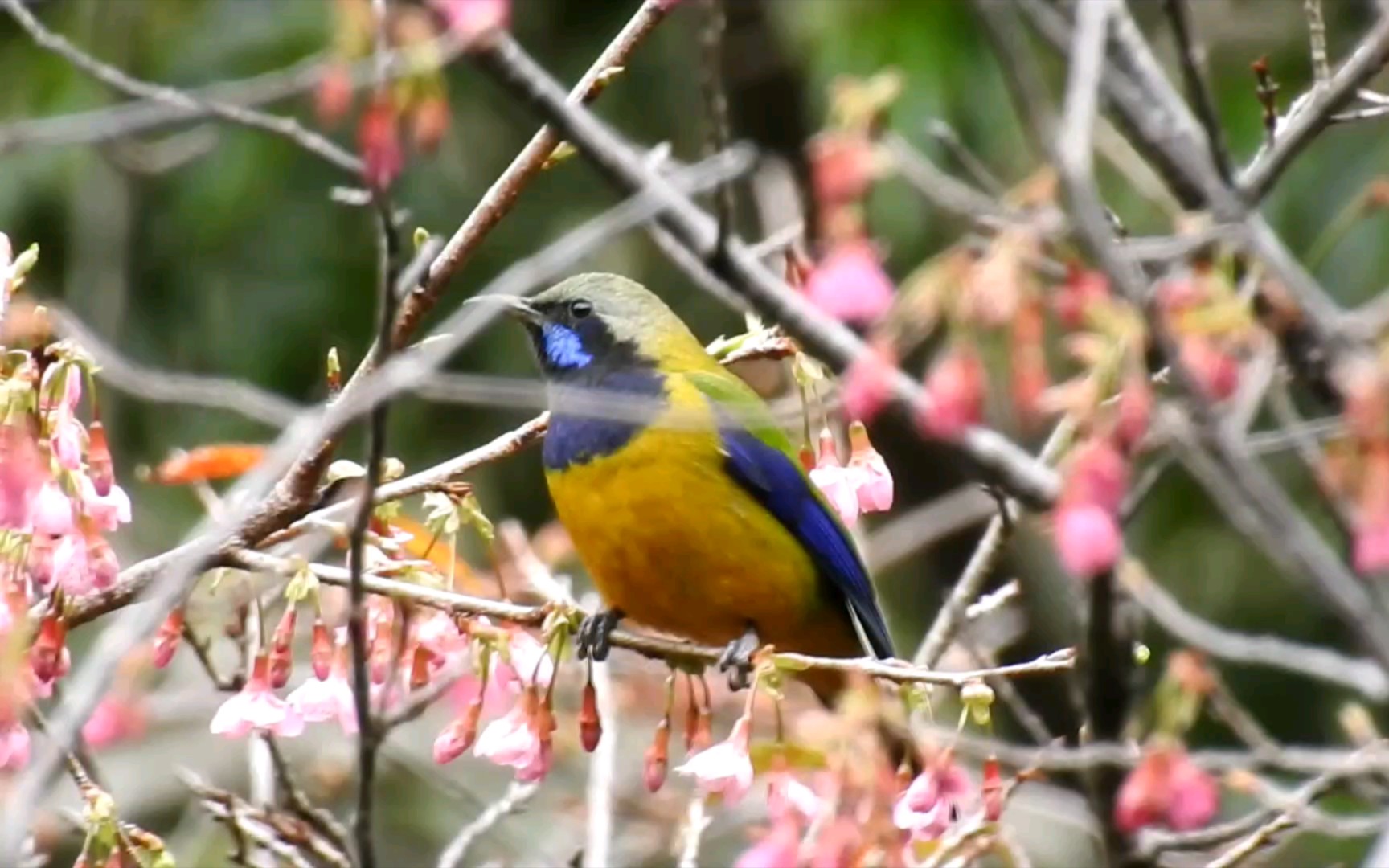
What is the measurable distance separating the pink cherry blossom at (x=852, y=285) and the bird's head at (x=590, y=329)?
2.04 meters

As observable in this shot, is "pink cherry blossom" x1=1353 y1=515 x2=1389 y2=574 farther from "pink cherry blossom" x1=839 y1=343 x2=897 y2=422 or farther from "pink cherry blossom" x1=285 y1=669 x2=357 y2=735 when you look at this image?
"pink cherry blossom" x1=285 y1=669 x2=357 y2=735

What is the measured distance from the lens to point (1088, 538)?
193 cm

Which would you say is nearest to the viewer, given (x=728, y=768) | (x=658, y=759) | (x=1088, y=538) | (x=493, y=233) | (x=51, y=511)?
(x=1088, y=538)

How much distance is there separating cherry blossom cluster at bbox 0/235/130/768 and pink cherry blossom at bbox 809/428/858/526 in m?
1.04

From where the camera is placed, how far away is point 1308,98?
297cm

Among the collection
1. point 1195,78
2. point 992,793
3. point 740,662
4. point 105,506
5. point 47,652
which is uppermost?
point 1195,78

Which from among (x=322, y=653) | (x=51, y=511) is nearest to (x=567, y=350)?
(x=322, y=653)

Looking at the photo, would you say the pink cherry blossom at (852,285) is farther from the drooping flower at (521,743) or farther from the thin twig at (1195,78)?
the drooping flower at (521,743)

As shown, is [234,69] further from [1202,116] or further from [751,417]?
[1202,116]

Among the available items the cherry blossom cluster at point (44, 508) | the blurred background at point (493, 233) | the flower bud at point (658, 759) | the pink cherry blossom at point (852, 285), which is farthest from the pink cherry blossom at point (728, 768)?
the blurred background at point (493, 233)

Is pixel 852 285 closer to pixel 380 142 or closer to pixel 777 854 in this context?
pixel 380 142

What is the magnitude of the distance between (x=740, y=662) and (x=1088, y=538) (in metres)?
1.63

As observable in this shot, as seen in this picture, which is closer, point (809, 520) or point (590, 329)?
point (809, 520)

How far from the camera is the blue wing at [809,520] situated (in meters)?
3.94
